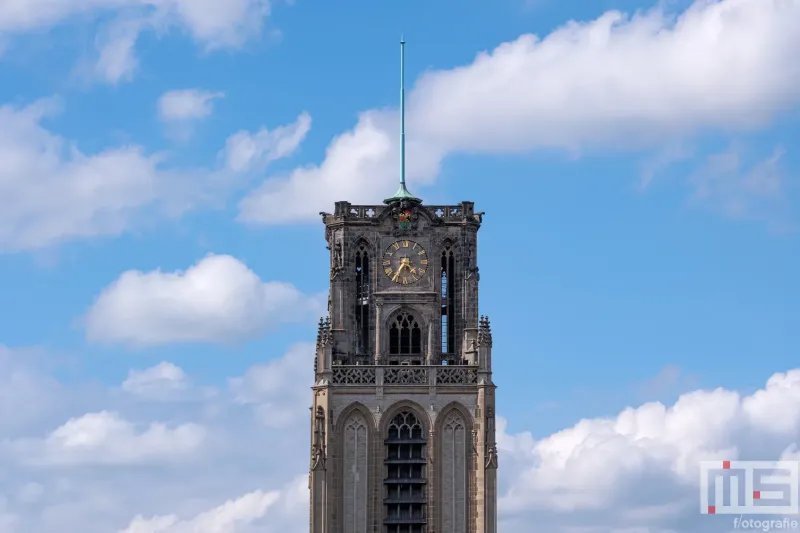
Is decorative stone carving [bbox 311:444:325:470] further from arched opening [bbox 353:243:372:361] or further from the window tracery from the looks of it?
the window tracery

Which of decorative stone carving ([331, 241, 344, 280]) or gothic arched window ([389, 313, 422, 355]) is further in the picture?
decorative stone carving ([331, 241, 344, 280])

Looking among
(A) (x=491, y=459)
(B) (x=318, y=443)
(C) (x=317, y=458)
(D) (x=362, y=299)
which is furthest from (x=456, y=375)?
(C) (x=317, y=458)

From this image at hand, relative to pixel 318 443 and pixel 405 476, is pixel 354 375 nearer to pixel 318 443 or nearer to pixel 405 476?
pixel 318 443

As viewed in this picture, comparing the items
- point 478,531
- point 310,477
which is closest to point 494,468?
point 478,531

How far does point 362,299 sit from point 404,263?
5057 mm

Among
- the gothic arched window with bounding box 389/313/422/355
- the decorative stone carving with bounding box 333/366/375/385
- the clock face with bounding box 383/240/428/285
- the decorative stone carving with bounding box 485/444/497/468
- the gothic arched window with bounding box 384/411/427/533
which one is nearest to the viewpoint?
the decorative stone carving with bounding box 485/444/497/468

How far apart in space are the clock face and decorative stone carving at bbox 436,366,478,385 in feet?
31.3

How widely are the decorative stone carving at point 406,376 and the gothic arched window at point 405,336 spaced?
394 centimetres

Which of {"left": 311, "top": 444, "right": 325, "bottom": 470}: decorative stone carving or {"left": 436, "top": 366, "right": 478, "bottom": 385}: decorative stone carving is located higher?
{"left": 436, "top": 366, "right": 478, "bottom": 385}: decorative stone carving

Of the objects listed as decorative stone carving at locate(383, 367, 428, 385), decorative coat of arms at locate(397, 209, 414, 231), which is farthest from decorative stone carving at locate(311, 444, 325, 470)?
decorative coat of arms at locate(397, 209, 414, 231)

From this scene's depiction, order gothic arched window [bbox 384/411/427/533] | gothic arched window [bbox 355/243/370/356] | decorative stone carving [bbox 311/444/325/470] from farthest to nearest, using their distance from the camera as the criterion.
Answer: gothic arched window [bbox 355/243/370/356] < gothic arched window [bbox 384/411/427/533] < decorative stone carving [bbox 311/444/325/470]

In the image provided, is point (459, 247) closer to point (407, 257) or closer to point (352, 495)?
point (407, 257)

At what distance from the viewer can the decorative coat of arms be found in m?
178

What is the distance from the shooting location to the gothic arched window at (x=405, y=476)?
172 m
